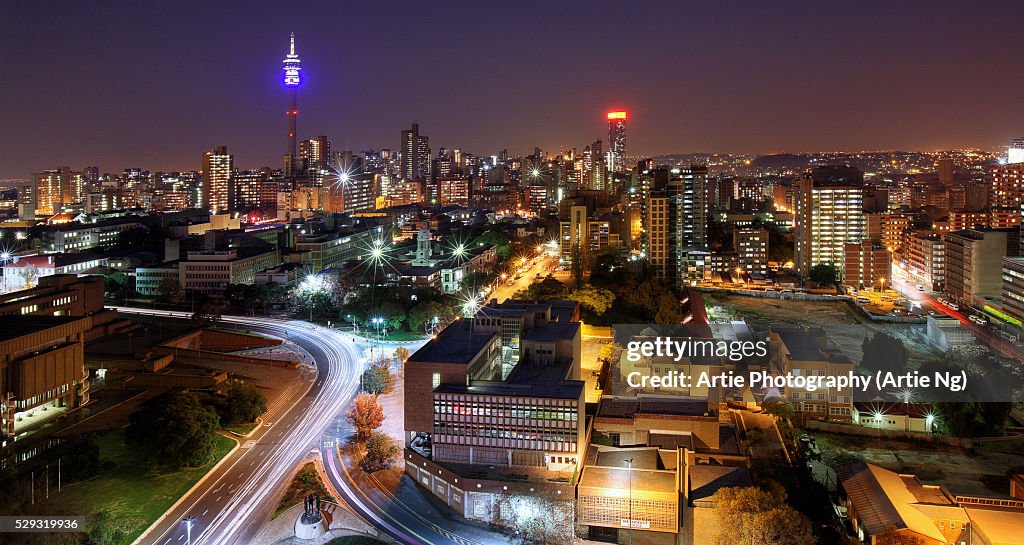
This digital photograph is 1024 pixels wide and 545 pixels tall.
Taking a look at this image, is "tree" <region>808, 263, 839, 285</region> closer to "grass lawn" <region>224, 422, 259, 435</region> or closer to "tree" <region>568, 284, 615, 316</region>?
"tree" <region>568, 284, 615, 316</region>

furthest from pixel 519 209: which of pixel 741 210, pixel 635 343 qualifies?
pixel 635 343

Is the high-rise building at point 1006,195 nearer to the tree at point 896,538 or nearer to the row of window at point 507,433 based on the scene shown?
the tree at point 896,538

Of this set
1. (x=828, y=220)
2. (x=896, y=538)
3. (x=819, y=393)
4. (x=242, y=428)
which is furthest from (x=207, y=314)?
(x=828, y=220)

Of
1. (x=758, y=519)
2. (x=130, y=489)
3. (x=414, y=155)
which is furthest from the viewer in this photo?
(x=414, y=155)

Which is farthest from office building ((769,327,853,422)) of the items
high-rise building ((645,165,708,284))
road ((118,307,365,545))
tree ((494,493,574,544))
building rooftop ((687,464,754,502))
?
high-rise building ((645,165,708,284))

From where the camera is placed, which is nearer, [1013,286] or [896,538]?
[896,538]

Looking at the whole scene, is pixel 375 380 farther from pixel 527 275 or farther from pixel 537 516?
pixel 527 275

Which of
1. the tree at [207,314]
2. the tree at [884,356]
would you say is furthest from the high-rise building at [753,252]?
the tree at [207,314]
